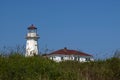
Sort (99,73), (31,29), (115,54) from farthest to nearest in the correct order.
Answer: (31,29) → (115,54) → (99,73)

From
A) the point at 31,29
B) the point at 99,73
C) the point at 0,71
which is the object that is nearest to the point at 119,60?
the point at 99,73

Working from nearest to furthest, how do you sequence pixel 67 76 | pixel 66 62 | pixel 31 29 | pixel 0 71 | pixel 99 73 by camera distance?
pixel 0 71, pixel 67 76, pixel 99 73, pixel 66 62, pixel 31 29

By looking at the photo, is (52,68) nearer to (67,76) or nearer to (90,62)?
(67,76)

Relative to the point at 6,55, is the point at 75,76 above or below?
below

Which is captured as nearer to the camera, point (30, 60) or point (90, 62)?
point (30, 60)

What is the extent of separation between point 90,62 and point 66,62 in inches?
34.7

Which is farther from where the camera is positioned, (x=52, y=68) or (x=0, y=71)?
(x=52, y=68)

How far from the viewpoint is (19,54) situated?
9.70 meters

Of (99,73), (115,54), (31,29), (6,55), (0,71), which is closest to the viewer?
(0,71)

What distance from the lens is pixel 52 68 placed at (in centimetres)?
895

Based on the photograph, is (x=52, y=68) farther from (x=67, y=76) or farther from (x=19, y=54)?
(x=19, y=54)

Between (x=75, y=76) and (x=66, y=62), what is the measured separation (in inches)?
85.9

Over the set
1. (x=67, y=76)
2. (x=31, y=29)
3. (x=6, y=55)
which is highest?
(x=31, y=29)

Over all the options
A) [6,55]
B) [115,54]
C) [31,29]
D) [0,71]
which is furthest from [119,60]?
[31,29]
